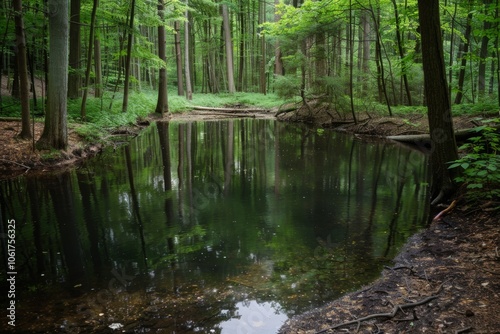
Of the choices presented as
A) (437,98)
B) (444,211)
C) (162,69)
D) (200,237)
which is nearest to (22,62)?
(200,237)

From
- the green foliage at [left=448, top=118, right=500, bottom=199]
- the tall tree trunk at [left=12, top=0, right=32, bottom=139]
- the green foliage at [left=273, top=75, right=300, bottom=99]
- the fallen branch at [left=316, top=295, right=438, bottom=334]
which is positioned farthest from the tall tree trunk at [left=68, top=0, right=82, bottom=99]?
the fallen branch at [left=316, top=295, right=438, bottom=334]

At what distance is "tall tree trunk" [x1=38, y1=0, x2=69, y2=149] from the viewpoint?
975 cm

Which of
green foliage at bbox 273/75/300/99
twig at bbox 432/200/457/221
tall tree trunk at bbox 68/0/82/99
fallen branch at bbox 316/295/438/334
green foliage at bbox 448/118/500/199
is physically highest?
tall tree trunk at bbox 68/0/82/99

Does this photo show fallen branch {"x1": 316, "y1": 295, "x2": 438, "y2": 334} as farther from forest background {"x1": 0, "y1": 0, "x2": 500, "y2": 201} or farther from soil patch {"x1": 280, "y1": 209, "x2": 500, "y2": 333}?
forest background {"x1": 0, "y1": 0, "x2": 500, "y2": 201}

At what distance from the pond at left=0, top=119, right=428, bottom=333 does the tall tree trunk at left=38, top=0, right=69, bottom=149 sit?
1355 mm

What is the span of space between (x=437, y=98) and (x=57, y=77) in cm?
938

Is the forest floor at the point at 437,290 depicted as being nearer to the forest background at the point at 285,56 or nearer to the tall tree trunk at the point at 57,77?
the forest background at the point at 285,56

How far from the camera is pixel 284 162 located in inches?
438

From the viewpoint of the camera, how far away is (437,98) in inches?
242

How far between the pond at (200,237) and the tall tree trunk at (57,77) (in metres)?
1.36

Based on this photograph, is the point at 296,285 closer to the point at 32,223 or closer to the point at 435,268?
the point at 435,268

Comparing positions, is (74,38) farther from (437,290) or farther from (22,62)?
(437,290)

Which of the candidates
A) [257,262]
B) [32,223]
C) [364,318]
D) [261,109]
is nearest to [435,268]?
[364,318]

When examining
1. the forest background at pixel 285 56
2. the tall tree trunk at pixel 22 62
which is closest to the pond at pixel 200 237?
the tall tree trunk at pixel 22 62
